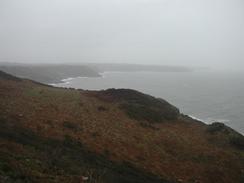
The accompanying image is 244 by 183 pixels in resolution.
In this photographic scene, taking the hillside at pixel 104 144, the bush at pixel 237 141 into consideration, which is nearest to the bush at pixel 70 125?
the hillside at pixel 104 144

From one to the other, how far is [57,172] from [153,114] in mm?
18522

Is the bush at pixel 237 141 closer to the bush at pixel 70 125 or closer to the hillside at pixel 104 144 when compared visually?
the hillside at pixel 104 144

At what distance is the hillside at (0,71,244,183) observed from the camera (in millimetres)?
15078

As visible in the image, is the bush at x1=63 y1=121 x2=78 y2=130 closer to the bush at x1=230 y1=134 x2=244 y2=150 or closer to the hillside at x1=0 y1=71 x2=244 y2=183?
the hillside at x1=0 y1=71 x2=244 y2=183

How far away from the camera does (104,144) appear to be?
2136cm

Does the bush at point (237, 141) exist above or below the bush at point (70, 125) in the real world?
below

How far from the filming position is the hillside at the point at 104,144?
15.1 meters

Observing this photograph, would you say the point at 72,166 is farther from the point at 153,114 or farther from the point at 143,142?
the point at 153,114

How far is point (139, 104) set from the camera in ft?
113

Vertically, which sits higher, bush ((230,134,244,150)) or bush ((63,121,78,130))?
bush ((63,121,78,130))

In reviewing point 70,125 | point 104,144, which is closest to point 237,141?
point 104,144

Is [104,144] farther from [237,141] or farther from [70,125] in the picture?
[237,141]

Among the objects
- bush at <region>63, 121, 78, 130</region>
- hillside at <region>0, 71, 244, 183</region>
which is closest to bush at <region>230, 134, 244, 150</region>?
hillside at <region>0, 71, 244, 183</region>

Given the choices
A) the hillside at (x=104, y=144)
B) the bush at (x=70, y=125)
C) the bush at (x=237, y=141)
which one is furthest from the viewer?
the bush at (x=237, y=141)
